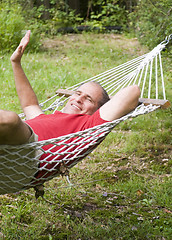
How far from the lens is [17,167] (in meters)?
1.46

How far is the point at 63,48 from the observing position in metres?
6.08

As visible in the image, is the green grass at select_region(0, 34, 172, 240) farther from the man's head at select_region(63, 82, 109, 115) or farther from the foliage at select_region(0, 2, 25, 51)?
the foliage at select_region(0, 2, 25, 51)

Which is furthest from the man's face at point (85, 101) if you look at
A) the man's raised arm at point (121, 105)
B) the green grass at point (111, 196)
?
the green grass at point (111, 196)

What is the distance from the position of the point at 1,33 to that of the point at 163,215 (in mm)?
3966

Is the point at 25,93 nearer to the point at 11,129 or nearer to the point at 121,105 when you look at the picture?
the point at 121,105

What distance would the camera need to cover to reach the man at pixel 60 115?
1.34 metres

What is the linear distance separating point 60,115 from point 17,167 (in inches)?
22.9

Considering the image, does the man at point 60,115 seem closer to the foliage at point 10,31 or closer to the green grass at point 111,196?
the green grass at point 111,196

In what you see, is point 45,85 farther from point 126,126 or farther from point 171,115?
point 171,115

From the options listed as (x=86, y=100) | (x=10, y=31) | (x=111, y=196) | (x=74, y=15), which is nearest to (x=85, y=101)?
(x=86, y=100)

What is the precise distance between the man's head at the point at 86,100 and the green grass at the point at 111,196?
55 centimetres

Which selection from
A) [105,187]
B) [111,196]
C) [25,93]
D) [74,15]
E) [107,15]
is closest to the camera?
[25,93]

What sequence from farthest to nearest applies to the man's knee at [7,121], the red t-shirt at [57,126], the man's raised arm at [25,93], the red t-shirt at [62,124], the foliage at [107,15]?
the foliage at [107,15], the man's raised arm at [25,93], the red t-shirt at [62,124], the red t-shirt at [57,126], the man's knee at [7,121]

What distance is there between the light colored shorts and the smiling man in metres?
0.04
